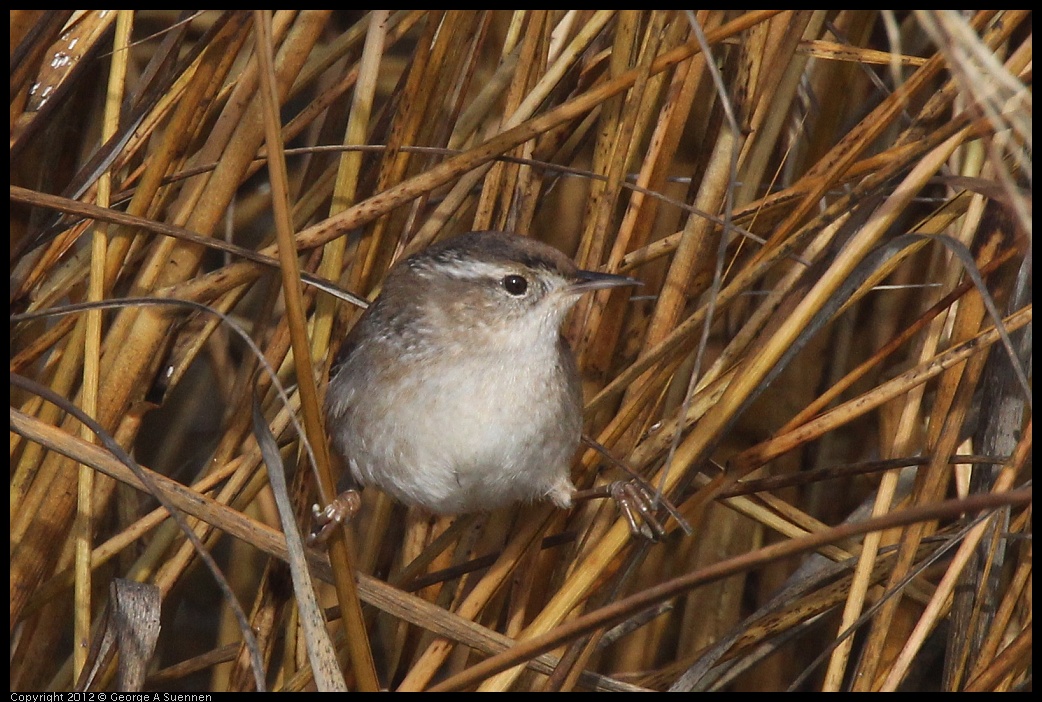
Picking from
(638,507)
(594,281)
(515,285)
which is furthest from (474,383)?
(638,507)

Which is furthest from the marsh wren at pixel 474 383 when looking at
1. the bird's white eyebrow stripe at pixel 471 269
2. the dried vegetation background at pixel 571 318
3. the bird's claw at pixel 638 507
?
the bird's claw at pixel 638 507

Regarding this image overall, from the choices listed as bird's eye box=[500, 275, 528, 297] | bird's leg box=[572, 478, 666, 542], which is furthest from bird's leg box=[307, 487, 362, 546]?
bird's eye box=[500, 275, 528, 297]

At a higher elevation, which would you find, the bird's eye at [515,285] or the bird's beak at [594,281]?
the bird's beak at [594,281]

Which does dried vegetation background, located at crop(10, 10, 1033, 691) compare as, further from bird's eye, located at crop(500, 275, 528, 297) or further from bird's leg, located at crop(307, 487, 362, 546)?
bird's eye, located at crop(500, 275, 528, 297)

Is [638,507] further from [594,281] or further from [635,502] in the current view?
[594,281]

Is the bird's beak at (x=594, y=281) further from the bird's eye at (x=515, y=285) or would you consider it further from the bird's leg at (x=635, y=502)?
the bird's leg at (x=635, y=502)

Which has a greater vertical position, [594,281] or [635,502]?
[594,281]

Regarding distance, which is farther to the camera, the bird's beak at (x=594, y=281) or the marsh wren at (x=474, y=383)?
the marsh wren at (x=474, y=383)
